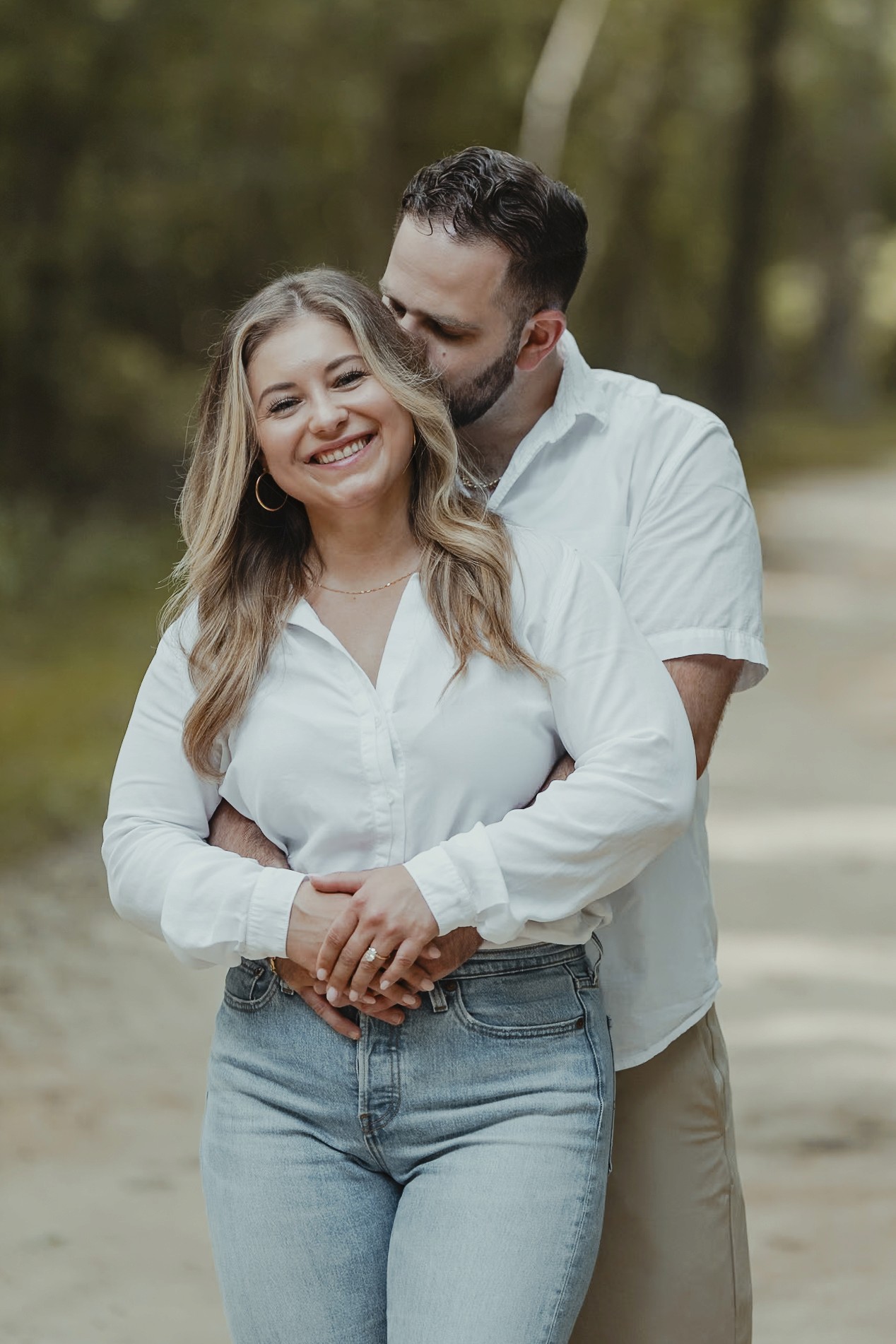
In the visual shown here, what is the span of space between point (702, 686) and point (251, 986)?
0.82m

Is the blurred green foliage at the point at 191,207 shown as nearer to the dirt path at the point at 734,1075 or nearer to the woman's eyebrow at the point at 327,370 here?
the dirt path at the point at 734,1075

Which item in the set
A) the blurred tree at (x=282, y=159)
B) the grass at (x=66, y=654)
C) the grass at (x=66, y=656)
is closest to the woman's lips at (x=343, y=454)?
the grass at (x=66, y=656)

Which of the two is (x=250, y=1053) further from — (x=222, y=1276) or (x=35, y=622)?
(x=35, y=622)

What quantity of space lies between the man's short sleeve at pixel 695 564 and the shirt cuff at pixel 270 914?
69 cm

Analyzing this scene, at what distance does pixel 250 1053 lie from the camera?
→ 237 cm

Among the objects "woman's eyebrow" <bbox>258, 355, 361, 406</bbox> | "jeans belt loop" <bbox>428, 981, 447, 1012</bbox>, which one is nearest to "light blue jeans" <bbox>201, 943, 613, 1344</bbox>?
"jeans belt loop" <bbox>428, 981, 447, 1012</bbox>

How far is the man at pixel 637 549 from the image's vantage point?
258 cm

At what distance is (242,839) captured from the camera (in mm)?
2467

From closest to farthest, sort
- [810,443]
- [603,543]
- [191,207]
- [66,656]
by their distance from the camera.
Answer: [603,543] < [66,656] < [191,207] < [810,443]

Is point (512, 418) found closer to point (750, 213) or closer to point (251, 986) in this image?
point (251, 986)

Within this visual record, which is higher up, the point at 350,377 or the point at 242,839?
the point at 350,377

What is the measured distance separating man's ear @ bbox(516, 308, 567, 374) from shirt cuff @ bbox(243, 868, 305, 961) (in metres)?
0.99

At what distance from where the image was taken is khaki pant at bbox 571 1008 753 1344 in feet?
9.04

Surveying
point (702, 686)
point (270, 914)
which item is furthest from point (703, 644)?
point (270, 914)
